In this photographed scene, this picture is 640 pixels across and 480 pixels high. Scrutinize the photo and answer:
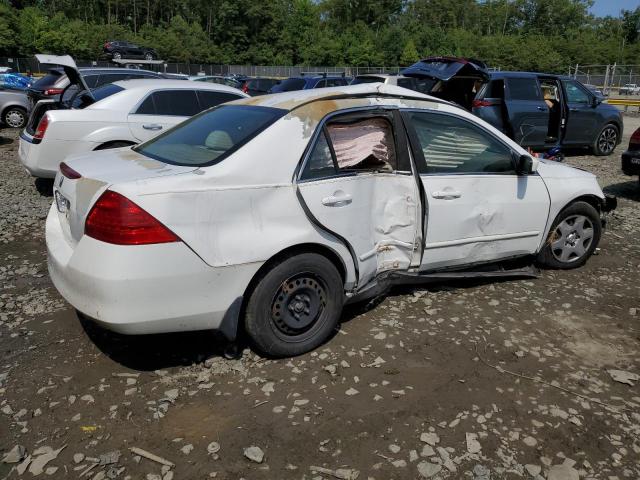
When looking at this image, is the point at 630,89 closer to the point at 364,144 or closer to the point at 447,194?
the point at 447,194

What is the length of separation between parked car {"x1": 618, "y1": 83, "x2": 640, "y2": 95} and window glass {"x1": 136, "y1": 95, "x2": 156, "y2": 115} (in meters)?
34.0

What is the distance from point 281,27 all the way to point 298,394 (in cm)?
8206

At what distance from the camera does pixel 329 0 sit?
339 ft

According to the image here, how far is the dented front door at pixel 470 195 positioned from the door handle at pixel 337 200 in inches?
27.4

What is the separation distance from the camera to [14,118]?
14109 millimetres

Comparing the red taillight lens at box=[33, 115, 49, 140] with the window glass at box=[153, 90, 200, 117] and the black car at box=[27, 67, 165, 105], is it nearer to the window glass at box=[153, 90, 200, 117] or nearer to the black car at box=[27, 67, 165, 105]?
the window glass at box=[153, 90, 200, 117]

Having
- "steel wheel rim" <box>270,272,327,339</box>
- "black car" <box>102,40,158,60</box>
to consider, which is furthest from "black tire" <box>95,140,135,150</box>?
"black car" <box>102,40,158,60</box>

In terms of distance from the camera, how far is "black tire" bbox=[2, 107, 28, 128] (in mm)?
13992

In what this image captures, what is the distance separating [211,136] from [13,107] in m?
12.6

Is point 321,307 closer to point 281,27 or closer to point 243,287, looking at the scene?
point 243,287

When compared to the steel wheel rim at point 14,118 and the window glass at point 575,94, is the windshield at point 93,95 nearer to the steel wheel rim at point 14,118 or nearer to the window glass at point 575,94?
the steel wheel rim at point 14,118

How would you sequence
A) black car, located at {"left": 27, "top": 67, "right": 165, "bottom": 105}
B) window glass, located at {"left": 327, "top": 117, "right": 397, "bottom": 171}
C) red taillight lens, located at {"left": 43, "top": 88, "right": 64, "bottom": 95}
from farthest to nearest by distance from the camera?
1. red taillight lens, located at {"left": 43, "top": 88, "right": 64, "bottom": 95}
2. black car, located at {"left": 27, "top": 67, "right": 165, "bottom": 105}
3. window glass, located at {"left": 327, "top": 117, "right": 397, "bottom": 171}

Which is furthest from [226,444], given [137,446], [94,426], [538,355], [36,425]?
[538,355]

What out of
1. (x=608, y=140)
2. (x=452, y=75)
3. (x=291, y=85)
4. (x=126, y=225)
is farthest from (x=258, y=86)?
(x=126, y=225)
